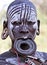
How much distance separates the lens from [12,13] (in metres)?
7.79

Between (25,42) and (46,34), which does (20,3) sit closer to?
(25,42)

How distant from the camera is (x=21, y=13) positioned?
770 cm

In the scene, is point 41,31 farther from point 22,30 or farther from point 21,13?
point 22,30

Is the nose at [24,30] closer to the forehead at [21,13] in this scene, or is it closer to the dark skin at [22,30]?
the dark skin at [22,30]

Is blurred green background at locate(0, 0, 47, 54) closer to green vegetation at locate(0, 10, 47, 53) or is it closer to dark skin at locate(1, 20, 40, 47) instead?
green vegetation at locate(0, 10, 47, 53)

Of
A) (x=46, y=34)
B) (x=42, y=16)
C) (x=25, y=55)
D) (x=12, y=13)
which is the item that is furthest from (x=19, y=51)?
(x=42, y=16)

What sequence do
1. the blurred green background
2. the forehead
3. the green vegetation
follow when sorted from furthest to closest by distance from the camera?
the blurred green background, the green vegetation, the forehead

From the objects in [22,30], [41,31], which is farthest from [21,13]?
[41,31]

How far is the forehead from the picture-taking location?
766cm

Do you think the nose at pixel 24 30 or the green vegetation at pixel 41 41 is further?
the green vegetation at pixel 41 41

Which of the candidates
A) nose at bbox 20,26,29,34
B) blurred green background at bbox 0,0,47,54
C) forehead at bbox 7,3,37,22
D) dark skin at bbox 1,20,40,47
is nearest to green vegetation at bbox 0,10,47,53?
blurred green background at bbox 0,0,47,54

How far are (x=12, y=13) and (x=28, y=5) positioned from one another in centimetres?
21

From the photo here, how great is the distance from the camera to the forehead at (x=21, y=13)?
7660 millimetres

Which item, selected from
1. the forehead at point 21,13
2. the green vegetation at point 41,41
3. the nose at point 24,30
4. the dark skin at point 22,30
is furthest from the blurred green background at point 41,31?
the nose at point 24,30
